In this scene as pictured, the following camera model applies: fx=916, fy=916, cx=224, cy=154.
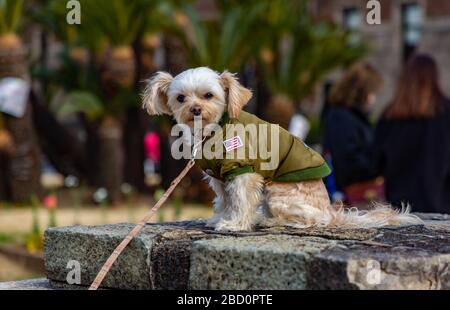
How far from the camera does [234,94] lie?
15.7 feet

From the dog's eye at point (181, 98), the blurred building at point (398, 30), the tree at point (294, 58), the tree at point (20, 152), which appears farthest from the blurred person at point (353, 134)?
the blurred building at point (398, 30)

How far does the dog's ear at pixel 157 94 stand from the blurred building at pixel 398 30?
95.5 ft

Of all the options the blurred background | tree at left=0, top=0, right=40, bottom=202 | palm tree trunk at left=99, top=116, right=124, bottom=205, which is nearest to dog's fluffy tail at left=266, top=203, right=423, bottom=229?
the blurred background

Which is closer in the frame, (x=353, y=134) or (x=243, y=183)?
(x=243, y=183)

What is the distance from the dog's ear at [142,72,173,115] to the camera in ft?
16.1

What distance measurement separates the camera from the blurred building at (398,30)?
3319cm

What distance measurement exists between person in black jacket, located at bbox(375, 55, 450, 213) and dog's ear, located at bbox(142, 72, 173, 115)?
3089 millimetres

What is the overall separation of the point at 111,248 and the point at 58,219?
1048 centimetres

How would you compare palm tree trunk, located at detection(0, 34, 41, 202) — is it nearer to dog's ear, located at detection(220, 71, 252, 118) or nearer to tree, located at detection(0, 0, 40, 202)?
tree, located at detection(0, 0, 40, 202)

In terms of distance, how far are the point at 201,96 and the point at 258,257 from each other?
1.05 meters

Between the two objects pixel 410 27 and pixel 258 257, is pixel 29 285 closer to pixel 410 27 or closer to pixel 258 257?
pixel 258 257

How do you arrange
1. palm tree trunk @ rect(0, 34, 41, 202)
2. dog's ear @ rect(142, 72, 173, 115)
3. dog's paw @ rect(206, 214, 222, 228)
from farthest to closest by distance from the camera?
palm tree trunk @ rect(0, 34, 41, 202)
dog's paw @ rect(206, 214, 222, 228)
dog's ear @ rect(142, 72, 173, 115)

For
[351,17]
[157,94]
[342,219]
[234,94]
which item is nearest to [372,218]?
[342,219]
